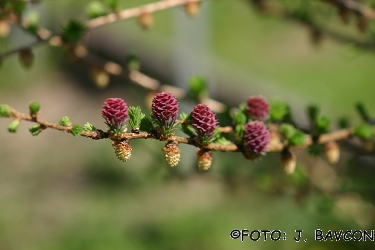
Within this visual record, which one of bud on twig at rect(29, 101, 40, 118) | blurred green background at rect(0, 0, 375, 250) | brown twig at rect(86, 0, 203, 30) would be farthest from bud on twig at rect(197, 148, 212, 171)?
blurred green background at rect(0, 0, 375, 250)

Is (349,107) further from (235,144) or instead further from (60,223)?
(235,144)

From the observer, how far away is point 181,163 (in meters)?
2.58

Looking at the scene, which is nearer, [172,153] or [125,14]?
[172,153]

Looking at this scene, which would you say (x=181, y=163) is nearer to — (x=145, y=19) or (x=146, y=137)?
(x=145, y=19)

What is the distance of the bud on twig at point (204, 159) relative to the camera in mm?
684

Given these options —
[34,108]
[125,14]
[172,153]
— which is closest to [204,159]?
[172,153]

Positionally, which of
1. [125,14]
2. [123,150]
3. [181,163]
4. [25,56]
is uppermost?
[181,163]

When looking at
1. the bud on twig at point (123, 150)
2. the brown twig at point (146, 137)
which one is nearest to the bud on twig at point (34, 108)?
the brown twig at point (146, 137)

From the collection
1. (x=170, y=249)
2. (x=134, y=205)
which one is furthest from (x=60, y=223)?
(x=170, y=249)

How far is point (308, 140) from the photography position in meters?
0.86

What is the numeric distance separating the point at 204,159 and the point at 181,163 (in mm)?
1902

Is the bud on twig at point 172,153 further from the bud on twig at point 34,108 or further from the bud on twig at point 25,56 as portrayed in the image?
the bud on twig at point 25,56

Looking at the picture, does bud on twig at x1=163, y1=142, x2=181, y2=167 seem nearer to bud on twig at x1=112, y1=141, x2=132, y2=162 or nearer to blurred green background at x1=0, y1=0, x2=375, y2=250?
bud on twig at x1=112, y1=141, x2=132, y2=162

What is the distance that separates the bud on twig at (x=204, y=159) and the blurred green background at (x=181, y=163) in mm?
540
